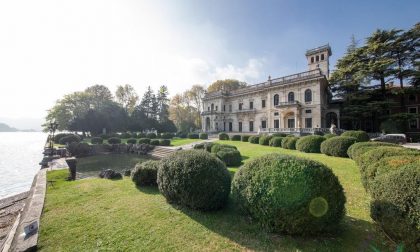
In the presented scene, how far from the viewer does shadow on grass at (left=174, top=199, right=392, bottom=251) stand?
3129 mm

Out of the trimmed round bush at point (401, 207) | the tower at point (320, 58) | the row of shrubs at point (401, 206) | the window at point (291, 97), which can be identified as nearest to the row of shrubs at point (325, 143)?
the row of shrubs at point (401, 206)

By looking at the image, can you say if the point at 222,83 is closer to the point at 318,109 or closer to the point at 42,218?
the point at 318,109

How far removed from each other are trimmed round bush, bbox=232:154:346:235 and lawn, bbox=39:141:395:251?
0.29 m

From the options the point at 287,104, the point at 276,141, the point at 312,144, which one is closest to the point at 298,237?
the point at 312,144

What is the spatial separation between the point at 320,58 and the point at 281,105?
1304cm

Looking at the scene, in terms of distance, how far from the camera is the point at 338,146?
10.7 metres

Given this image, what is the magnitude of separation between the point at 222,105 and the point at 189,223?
1500 inches

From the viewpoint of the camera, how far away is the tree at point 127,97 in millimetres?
49531

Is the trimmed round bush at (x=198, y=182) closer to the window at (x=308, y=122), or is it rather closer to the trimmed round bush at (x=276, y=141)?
the trimmed round bush at (x=276, y=141)

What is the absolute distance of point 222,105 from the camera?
41.5m

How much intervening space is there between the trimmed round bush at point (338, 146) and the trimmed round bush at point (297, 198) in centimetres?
888

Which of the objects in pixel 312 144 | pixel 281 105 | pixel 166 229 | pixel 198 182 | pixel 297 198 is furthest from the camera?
pixel 281 105

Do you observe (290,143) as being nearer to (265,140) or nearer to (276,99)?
(265,140)

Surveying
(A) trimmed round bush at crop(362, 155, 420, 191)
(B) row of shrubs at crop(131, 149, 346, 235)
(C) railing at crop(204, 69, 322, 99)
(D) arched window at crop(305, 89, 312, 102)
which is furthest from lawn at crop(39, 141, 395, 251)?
(C) railing at crop(204, 69, 322, 99)
